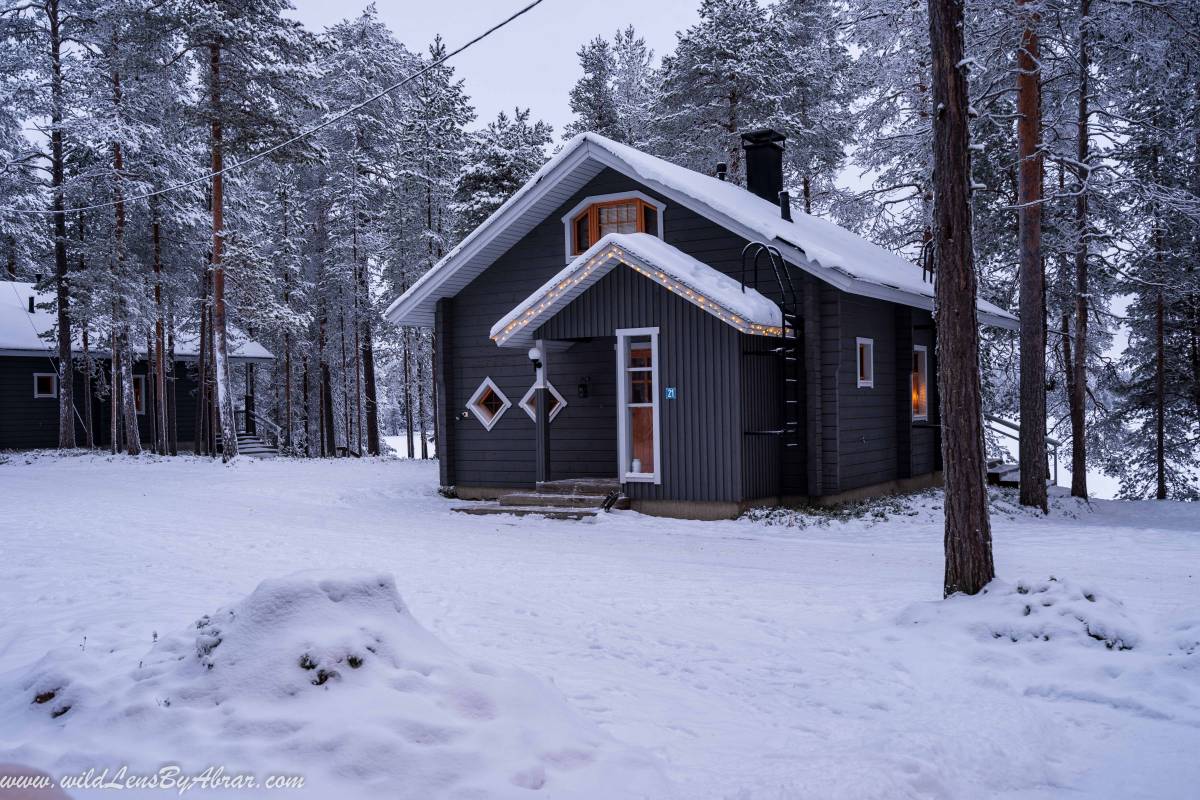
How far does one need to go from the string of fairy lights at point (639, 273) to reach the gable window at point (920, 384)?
19.2 ft

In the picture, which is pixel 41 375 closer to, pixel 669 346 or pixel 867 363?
pixel 669 346

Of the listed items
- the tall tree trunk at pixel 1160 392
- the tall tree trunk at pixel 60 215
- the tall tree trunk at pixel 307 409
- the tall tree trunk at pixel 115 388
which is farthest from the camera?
the tall tree trunk at pixel 307 409

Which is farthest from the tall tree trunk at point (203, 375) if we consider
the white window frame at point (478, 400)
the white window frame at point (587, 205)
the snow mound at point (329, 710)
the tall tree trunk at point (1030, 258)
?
the snow mound at point (329, 710)

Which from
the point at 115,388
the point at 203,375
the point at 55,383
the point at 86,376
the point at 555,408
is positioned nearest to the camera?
the point at 555,408

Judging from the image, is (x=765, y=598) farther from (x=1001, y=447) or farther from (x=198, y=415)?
(x=198, y=415)

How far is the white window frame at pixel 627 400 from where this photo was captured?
1338cm

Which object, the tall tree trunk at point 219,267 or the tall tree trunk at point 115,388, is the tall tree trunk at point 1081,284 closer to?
the tall tree trunk at point 219,267

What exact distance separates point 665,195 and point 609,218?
1234 millimetres

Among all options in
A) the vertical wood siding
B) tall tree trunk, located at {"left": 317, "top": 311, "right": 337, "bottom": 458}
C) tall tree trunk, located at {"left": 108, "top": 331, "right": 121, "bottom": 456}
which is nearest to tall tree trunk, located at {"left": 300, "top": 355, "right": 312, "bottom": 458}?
tall tree trunk, located at {"left": 317, "top": 311, "right": 337, "bottom": 458}

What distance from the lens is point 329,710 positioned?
12.6ft

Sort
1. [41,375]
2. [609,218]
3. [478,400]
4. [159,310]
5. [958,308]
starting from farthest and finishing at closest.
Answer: [41,375] < [159,310] < [478,400] < [609,218] < [958,308]

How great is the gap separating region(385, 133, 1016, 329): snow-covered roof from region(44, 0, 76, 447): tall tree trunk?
14.4 meters

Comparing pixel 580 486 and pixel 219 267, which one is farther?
pixel 219 267

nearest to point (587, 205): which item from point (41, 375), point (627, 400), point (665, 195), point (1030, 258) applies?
point (665, 195)
